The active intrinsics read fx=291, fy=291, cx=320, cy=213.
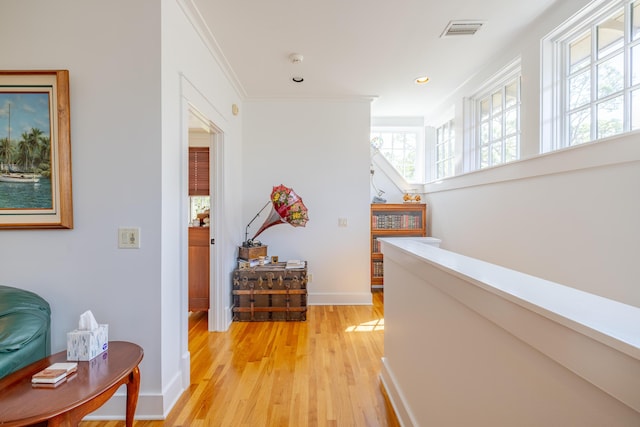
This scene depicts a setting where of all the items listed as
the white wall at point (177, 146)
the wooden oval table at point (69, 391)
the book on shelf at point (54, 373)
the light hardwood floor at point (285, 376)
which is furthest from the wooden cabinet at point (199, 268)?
the book on shelf at point (54, 373)

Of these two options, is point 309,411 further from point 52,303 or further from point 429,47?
point 429,47

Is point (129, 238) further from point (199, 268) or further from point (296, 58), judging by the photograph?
point (296, 58)

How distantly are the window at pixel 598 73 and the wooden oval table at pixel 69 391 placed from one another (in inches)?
122

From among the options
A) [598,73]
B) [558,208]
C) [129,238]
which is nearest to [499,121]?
[598,73]

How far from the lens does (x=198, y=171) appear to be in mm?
3764

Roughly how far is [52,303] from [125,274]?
45 cm

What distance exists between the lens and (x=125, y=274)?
1.75 metres

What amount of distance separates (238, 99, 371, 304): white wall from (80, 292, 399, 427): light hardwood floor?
76 centimetres

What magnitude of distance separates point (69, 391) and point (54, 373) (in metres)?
0.15

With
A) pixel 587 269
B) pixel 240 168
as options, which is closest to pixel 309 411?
pixel 587 269

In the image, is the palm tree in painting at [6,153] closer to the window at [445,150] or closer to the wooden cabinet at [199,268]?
the wooden cabinet at [199,268]

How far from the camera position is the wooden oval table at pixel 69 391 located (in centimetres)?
103

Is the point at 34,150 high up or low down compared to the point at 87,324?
up

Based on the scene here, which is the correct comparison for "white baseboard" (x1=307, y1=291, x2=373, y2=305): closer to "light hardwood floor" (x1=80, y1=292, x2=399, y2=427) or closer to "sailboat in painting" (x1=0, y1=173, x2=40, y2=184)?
"light hardwood floor" (x1=80, y1=292, x2=399, y2=427)
